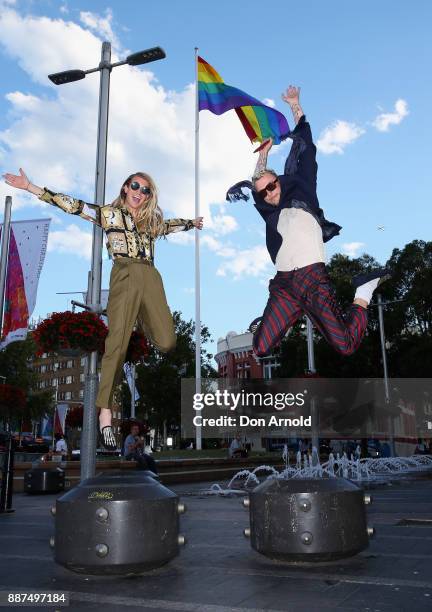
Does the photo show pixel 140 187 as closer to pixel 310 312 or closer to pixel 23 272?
pixel 310 312

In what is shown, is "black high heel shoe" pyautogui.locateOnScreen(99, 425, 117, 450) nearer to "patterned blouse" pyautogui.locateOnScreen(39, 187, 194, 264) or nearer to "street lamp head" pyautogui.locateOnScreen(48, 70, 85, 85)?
"patterned blouse" pyautogui.locateOnScreen(39, 187, 194, 264)

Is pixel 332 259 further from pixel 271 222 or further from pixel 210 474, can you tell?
pixel 271 222

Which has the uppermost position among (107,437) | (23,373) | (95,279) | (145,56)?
(23,373)

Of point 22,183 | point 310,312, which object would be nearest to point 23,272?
point 22,183

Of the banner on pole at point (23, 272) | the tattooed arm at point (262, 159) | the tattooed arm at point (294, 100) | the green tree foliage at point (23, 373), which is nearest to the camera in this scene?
the tattooed arm at point (262, 159)

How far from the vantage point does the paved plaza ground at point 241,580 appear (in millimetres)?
3828

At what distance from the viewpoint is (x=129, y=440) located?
13.0 metres

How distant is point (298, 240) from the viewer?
5277mm

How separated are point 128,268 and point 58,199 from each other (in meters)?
0.88

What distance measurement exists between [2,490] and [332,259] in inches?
1274

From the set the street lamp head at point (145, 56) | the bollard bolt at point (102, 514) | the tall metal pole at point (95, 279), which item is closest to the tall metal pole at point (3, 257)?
the street lamp head at point (145, 56)

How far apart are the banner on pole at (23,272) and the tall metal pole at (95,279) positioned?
40.8 ft

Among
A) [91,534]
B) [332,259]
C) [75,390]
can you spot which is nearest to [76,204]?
[91,534]

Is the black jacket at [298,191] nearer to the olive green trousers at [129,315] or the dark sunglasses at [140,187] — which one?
the dark sunglasses at [140,187]
